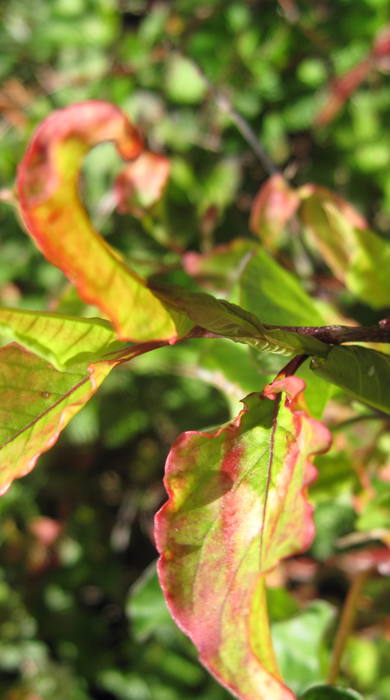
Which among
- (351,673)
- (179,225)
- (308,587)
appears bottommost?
(308,587)

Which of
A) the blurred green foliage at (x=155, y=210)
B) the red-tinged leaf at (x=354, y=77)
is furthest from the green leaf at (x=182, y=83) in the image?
the red-tinged leaf at (x=354, y=77)

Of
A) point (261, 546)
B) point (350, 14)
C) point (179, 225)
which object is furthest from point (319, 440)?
point (350, 14)

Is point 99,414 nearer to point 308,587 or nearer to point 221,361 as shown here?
point 308,587

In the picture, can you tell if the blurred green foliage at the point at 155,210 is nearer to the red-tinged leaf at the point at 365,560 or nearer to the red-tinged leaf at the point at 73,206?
the red-tinged leaf at the point at 365,560

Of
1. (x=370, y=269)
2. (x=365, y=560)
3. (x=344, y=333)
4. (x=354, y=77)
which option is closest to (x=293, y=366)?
(x=344, y=333)

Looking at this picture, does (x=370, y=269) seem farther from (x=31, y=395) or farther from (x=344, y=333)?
(x=31, y=395)

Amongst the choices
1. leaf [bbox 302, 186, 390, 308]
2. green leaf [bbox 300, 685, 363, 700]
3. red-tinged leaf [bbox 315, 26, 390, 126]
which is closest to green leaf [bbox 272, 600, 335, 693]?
green leaf [bbox 300, 685, 363, 700]

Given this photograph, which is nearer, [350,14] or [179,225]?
[179,225]
